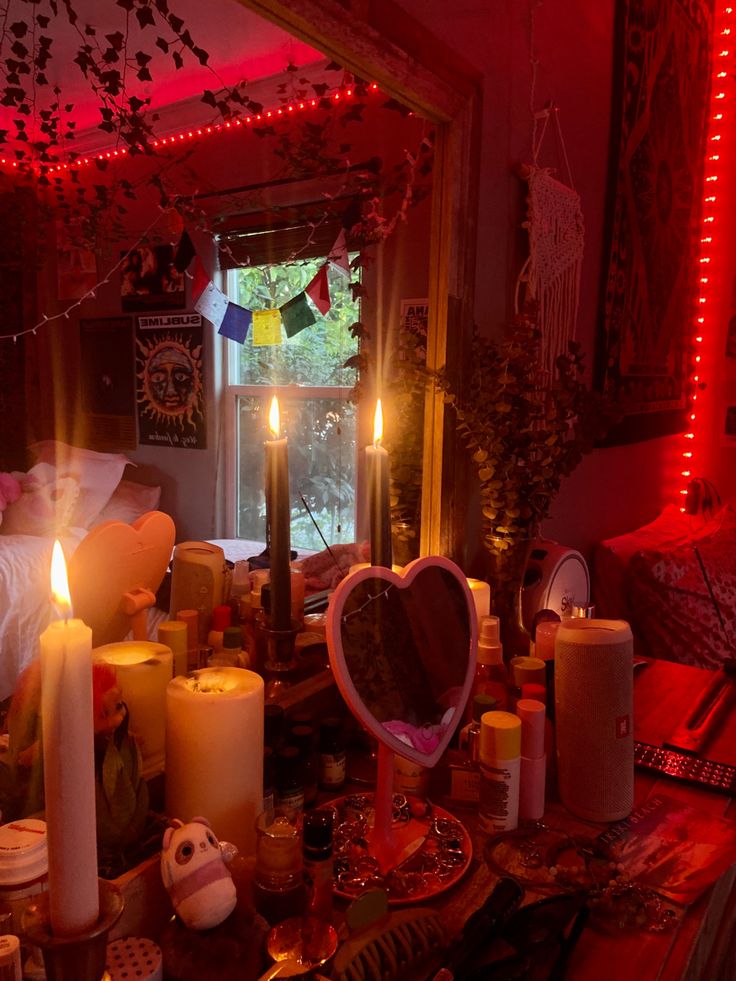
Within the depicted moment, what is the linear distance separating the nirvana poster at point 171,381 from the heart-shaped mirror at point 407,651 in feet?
0.80

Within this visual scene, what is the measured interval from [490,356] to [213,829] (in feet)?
3.06

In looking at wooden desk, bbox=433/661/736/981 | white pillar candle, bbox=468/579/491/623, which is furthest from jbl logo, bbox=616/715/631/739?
white pillar candle, bbox=468/579/491/623

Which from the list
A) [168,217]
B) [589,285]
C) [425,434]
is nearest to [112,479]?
[168,217]

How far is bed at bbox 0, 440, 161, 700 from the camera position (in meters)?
0.67

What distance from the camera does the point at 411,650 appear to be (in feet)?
3.08

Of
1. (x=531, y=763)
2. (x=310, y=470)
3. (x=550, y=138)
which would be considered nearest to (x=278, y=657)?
(x=310, y=470)

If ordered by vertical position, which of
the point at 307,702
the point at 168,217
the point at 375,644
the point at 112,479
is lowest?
the point at 307,702

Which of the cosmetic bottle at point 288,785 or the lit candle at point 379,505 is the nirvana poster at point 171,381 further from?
the cosmetic bottle at point 288,785

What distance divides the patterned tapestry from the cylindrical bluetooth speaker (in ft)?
4.02

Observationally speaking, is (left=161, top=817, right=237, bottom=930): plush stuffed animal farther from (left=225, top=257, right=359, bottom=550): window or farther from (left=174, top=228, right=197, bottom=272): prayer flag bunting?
(left=174, top=228, right=197, bottom=272): prayer flag bunting

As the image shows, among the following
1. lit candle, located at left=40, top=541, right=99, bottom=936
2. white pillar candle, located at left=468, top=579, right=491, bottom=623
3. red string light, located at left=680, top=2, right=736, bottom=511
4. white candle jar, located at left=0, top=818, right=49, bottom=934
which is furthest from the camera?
red string light, located at left=680, top=2, right=736, bottom=511

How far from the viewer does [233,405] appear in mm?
855

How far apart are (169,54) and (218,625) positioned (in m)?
0.69

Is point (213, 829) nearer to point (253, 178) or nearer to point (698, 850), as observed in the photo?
point (698, 850)
